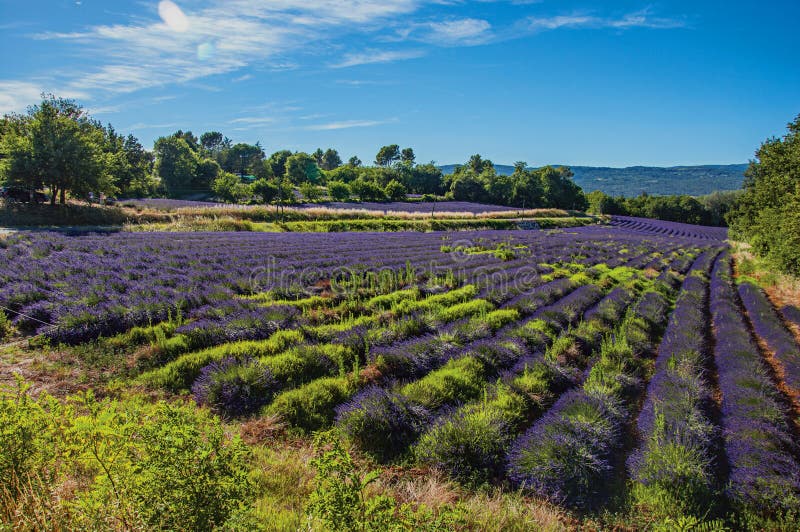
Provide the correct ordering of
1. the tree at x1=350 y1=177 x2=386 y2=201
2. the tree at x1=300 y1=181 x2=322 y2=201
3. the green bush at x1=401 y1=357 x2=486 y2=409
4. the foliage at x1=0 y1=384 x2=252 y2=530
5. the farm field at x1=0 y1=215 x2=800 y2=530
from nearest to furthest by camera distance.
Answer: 1. the foliage at x1=0 y1=384 x2=252 y2=530
2. the farm field at x1=0 y1=215 x2=800 y2=530
3. the green bush at x1=401 y1=357 x2=486 y2=409
4. the tree at x1=300 y1=181 x2=322 y2=201
5. the tree at x1=350 y1=177 x2=386 y2=201

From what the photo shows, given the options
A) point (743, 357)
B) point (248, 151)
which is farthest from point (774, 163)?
point (248, 151)

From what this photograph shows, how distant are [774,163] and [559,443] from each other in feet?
85.2

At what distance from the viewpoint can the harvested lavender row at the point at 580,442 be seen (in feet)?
14.1

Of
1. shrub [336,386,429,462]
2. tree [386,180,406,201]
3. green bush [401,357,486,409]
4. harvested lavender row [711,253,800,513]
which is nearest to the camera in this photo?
harvested lavender row [711,253,800,513]

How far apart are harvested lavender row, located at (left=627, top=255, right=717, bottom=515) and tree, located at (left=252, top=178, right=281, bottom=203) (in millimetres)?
46760

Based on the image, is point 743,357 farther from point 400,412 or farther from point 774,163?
point 774,163

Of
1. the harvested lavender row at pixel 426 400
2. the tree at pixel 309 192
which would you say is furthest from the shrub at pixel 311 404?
the tree at pixel 309 192

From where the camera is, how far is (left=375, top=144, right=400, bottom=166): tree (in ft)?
435

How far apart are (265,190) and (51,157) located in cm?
2469

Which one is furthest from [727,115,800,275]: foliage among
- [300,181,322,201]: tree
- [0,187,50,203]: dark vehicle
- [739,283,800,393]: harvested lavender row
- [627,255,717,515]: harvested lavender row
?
[300,181,322,201]: tree

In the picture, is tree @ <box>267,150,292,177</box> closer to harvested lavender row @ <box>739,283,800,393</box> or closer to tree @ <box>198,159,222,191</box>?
tree @ <box>198,159,222,191</box>

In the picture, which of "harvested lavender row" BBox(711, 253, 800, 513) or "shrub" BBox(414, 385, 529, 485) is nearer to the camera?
"harvested lavender row" BBox(711, 253, 800, 513)

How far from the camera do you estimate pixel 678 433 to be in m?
5.04

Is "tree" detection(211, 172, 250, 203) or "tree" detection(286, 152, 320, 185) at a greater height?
→ "tree" detection(286, 152, 320, 185)
